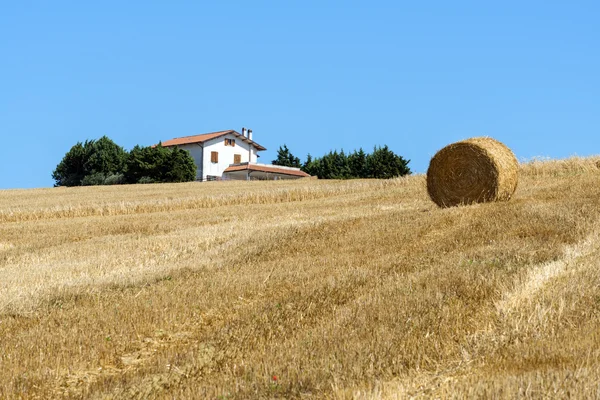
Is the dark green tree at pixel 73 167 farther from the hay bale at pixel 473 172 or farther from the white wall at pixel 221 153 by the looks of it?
the hay bale at pixel 473 172

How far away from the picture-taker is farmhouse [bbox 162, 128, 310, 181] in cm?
7875

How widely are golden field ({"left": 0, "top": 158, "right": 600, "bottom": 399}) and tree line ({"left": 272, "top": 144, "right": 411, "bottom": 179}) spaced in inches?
2410

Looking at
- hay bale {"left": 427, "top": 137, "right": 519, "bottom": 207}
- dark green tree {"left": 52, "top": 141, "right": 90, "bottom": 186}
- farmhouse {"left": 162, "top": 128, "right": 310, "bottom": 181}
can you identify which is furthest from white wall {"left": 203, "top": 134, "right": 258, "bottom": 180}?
hay bale {"left": 427, "top": 137, "right": 519, "bottom": 207}

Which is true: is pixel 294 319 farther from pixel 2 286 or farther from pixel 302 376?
pixel 2 286

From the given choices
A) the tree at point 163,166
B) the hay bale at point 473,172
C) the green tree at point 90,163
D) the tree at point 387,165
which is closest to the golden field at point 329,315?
the hay bale at point 473,172

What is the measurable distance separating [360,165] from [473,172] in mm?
60369

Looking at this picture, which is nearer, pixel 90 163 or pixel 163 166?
pixel 163 166

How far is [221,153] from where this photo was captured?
268 feet

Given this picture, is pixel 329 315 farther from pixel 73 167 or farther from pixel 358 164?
pixel 73 167

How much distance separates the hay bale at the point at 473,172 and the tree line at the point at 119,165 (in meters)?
52.8

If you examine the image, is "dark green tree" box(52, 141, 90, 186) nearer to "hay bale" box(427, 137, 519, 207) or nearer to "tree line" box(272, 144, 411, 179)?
"tree line" box(272, 144, 411, 179)

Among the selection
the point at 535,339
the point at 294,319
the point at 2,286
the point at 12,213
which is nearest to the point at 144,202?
the point at 12,213

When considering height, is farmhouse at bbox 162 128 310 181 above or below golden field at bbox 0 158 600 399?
above

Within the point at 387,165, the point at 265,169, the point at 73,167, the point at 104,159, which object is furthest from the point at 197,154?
the point at 387,165
